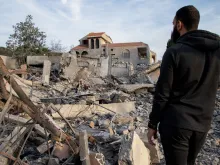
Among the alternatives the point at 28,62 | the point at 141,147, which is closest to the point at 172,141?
the point at 141,147

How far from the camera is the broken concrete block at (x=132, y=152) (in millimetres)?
2969

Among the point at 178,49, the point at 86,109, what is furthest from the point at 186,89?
the point at 86,109

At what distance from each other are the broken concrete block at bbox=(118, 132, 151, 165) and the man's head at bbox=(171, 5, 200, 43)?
65.5 inches

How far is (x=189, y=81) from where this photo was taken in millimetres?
1729

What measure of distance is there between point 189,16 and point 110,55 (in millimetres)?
18257

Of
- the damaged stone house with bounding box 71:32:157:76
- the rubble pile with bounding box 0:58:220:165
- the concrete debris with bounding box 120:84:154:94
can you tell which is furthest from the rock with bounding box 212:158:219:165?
the damaged stone house with bounding box 71:32:157:76

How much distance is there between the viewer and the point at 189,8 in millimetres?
1757

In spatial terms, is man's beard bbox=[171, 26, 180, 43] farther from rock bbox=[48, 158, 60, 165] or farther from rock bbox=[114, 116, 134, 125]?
rock bbox=[114, 116, 134, 125]

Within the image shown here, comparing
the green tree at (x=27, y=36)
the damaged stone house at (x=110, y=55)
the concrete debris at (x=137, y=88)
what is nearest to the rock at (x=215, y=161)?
the concrete debris at (x=137, y=88)

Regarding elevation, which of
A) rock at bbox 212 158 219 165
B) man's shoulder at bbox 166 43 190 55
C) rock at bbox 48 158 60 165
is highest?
man's shoulder at bbox 166 43 190 55

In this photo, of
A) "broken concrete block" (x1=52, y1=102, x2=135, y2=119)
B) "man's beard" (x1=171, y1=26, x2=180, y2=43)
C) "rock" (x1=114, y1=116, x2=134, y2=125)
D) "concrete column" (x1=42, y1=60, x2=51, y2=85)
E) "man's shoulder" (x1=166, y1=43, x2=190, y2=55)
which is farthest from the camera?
"concrete column" (x1=42, y1=60, x2=51, y2=85)

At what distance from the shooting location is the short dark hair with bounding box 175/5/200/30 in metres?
1.75

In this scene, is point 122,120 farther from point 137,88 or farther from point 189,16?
point 137,88

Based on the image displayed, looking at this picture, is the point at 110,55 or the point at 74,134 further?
the point at 110,55
